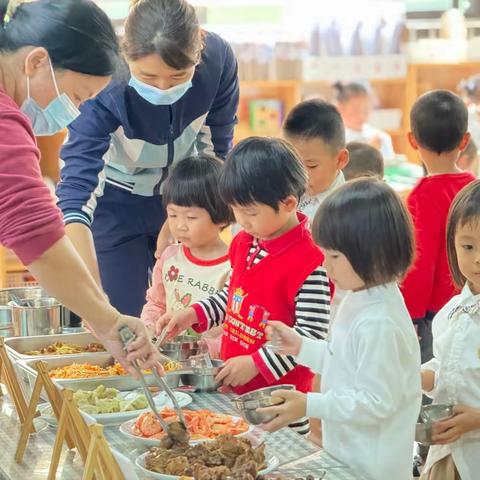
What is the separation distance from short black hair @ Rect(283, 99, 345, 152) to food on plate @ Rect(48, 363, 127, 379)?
103 cm

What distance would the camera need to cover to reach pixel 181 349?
218 cm

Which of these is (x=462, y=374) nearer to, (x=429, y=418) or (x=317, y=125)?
(x=429, y=418)

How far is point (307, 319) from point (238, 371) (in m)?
0.18

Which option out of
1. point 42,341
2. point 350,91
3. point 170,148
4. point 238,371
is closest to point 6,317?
point 42,341

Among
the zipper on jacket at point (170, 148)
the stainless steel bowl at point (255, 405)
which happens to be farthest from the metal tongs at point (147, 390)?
the zipper on jacket at point (170, 148)

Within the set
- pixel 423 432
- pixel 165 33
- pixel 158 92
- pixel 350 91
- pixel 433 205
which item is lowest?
pixel 423 432

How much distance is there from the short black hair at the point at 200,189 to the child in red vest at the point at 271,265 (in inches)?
12.3

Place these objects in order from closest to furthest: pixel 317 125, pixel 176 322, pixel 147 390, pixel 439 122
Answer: pixel 147 390 < pixel 176 322 < pixel 317 125 < pixel 439 122

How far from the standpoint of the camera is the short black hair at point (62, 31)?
5.78 ft

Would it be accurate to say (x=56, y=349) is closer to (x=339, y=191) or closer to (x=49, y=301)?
(x=49, y=301)

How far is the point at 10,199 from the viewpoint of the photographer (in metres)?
1.66

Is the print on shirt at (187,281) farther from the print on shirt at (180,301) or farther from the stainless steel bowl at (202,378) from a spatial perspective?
the stainless steel bowl at (202,378)

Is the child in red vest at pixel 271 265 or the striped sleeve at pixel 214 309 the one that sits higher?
the child in red vest at pixel 271 265

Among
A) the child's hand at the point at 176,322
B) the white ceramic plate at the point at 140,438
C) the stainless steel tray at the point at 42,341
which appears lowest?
the stainless steel tray at the point at 42,341
